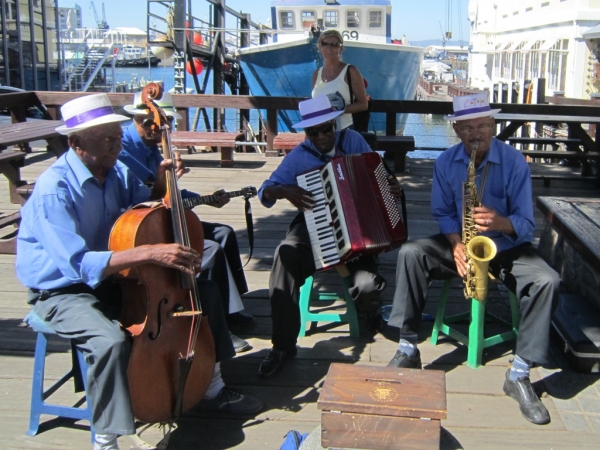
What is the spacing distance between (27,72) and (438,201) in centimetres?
2232

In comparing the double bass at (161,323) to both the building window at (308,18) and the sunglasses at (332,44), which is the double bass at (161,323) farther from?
the building window at (308,18)

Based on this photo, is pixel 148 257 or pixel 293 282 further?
pixel 293 282

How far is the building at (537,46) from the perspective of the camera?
2167 centimetres

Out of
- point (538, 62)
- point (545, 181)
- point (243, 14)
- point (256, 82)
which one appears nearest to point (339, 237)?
point (545, 181)

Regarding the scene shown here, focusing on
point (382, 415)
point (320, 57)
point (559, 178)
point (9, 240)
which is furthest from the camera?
point (320, 57)

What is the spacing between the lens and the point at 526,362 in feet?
9.53

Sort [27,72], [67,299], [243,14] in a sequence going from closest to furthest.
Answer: [67,299], [243,14], [27,72]

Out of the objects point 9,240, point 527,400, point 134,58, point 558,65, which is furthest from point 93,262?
point 134,58

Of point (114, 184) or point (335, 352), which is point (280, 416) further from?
point (114, 184)

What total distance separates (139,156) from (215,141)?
14.3 ft

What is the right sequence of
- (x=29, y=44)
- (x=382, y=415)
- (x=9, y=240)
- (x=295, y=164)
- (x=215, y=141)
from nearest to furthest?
(x=382, y=415) < (x=295, y=164) < (x=9, y=240) < (x=215, y=141) < (x=29, y=44)

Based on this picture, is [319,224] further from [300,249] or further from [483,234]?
[483,234]

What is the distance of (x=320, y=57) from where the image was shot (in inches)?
524

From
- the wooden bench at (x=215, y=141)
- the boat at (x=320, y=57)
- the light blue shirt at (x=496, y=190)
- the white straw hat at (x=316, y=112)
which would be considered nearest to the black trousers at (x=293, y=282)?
the light blue shirt at (x=496, y=190)
